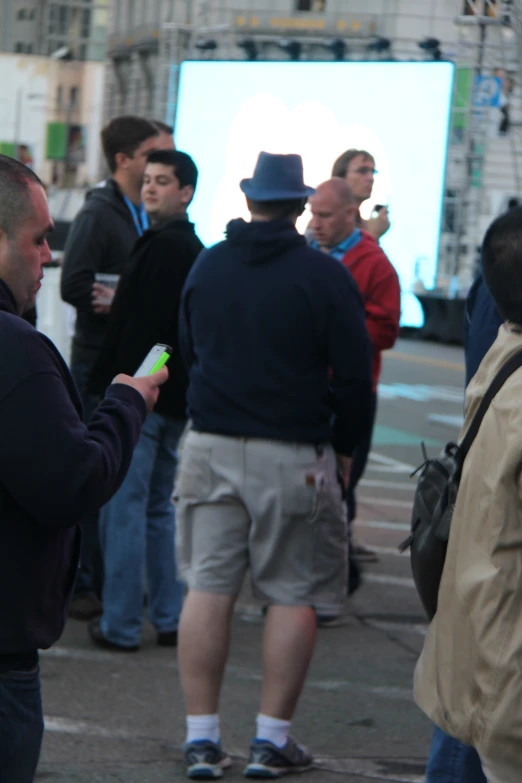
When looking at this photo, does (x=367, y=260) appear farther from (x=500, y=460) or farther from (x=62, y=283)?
(x=500, y=460)

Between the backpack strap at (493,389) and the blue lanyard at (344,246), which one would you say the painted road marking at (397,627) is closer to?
the blue lanyard at (344,246)

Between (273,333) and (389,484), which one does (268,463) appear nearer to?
(273,333)

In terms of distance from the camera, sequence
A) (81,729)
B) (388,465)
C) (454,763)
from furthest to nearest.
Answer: (388,465), (81,729), (454,763)

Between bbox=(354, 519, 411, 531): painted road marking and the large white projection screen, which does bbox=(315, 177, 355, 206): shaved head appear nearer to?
bbox=(354, 519, 411, 531): painted road marking

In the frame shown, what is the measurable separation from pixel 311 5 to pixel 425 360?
26.2m

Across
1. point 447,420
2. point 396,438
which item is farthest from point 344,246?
point 447,420

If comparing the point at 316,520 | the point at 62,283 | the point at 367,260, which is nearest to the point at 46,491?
the point at 316,520

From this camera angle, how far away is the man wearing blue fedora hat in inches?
173

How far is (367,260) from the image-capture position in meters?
6.41

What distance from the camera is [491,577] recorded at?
2701 millimetres

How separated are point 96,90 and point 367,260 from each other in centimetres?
3730

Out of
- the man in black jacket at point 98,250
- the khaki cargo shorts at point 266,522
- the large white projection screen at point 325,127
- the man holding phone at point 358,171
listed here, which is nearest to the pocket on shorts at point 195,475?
the khaki cargo shorts at point 266,522

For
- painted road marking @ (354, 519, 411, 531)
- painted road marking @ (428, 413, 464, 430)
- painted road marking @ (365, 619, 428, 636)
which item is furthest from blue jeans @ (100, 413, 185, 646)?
painted road marking @ (428, 413, 464, 430)

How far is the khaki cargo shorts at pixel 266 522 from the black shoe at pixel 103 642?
51.2 inches
